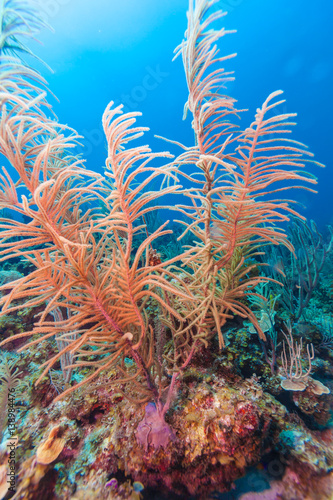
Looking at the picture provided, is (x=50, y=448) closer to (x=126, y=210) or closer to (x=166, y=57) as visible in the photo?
(x=126, y=210)

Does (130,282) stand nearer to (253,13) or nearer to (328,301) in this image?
(328,301)

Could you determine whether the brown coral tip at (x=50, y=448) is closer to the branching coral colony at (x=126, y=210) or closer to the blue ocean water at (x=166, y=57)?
the branching coral colony at (x=126, y=210)

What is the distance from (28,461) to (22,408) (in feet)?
2.44

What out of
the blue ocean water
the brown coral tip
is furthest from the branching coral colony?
the blue ocean water

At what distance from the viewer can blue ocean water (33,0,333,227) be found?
37.8 metres

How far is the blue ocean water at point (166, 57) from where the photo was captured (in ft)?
124

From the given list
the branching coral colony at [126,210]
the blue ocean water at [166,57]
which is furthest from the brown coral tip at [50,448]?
the blue ocean water at [166,57]

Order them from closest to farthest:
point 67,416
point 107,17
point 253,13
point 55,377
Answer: point 67,416
point 55,377
point 107,17
point 253,13

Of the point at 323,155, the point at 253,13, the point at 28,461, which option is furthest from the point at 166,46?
the point at 28,461

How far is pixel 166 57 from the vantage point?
47.8m

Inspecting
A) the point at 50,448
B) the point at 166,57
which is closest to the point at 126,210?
the point at 50,448

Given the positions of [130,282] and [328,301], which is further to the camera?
[328,301]

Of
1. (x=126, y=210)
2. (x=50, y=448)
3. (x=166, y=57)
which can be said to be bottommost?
(x=50, y=448)

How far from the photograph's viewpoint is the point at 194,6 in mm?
1829
